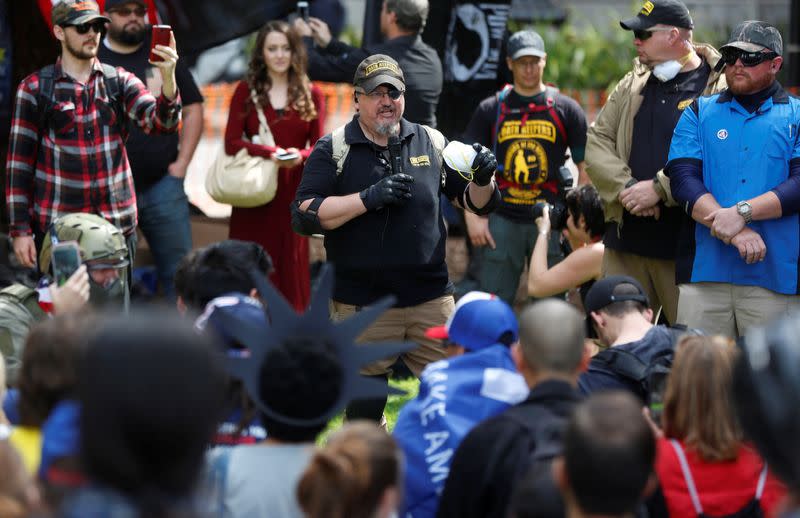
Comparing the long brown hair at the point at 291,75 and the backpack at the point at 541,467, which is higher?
the backpack at the point at 541,467

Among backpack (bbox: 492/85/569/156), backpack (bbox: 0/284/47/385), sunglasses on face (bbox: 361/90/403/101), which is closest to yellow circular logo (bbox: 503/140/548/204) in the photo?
backpack (bbox: 492/85/569/156)

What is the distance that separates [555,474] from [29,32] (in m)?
5.71

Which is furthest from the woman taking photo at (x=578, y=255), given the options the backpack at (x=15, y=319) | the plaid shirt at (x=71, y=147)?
the backpack at (x=15, y=319)

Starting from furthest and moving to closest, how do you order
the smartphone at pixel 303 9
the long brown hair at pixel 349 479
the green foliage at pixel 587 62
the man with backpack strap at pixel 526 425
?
the green foliage at pixel 587 62 < the smartphone at pixel 303 9 < the man with backpack strap at pixel 526 425 < the long brown hair at pixel 349 479

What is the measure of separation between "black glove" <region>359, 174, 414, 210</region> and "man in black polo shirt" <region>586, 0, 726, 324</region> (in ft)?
4.41

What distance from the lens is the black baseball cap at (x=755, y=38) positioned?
17.8 ft

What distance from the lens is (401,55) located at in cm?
728

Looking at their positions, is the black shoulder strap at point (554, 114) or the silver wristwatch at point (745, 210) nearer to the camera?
the silver wristwatch at point (745, 210)

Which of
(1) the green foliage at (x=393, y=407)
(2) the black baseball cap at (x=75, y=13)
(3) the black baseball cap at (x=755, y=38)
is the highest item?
(3) the black baseball cap at (x=755, y=38)

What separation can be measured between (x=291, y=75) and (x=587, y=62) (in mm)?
6844

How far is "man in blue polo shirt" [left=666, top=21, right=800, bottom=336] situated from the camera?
5391 mm

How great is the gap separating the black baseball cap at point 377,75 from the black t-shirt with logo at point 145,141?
6.40 feet

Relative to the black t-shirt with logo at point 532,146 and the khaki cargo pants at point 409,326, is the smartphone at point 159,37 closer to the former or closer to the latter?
the khaki cargo pants at point 409,326

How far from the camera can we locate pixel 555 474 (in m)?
2.98
